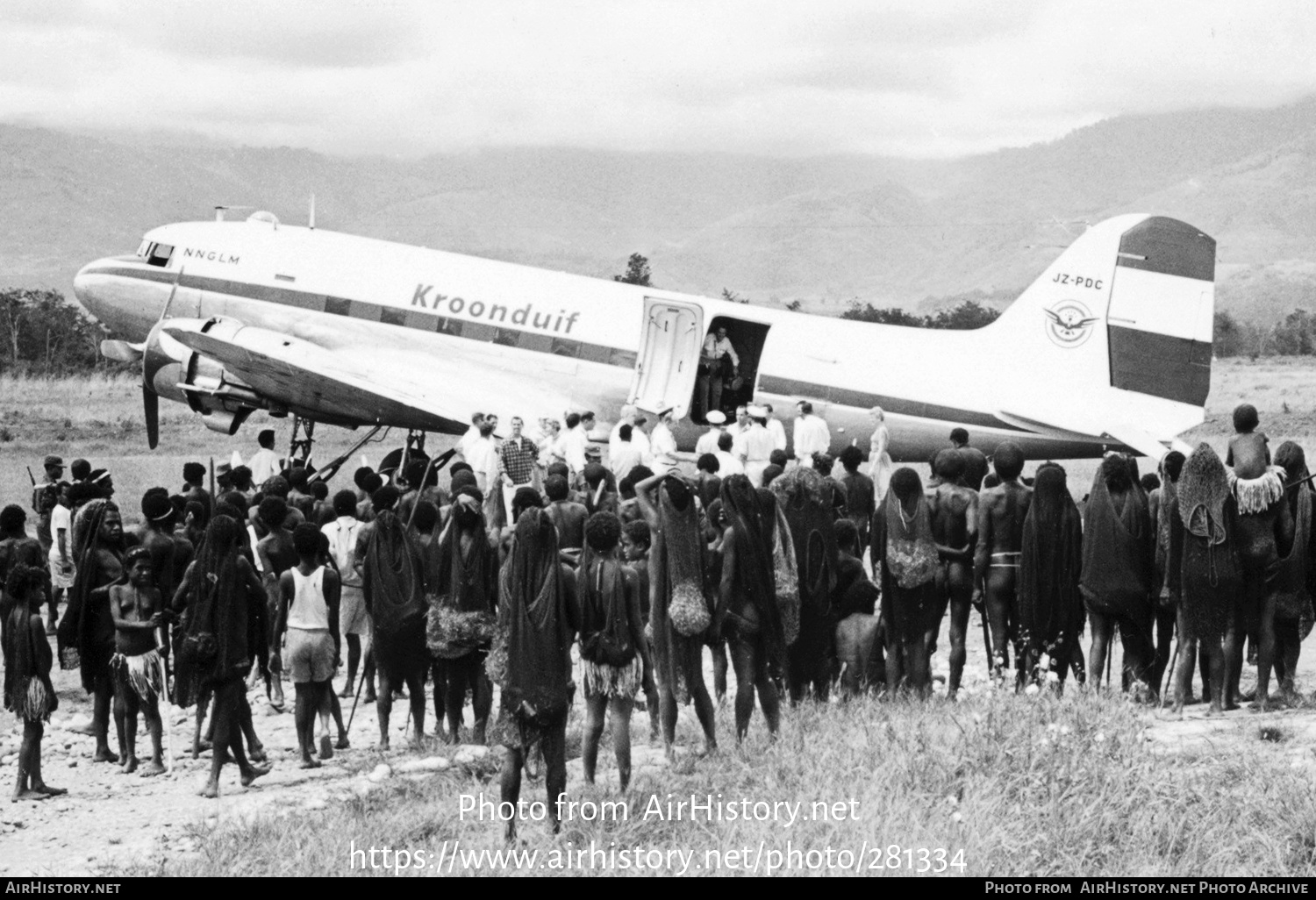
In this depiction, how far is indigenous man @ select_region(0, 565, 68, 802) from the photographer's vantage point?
10414mm

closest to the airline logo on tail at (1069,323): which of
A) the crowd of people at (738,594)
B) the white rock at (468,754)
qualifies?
the crowd of people at (738,594)

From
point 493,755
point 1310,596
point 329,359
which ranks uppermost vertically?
point 329,359

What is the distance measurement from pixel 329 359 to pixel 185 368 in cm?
223

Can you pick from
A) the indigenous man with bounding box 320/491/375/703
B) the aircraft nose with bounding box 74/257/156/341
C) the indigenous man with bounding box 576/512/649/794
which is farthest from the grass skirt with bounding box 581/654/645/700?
the aircraft nose with bounding box 74/257/156/341

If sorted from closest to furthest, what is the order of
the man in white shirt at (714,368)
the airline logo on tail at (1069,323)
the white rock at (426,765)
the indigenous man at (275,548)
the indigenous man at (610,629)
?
the indigenous man at (610,629) → the white rock at (426,765) → the indigenous man at (275,548) → the airline logo on tail at (1069,323) → the man in white shirt at (714,368)

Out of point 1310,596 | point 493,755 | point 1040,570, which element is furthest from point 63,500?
point 1310,596

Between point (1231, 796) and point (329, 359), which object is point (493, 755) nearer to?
point (1231, 796)

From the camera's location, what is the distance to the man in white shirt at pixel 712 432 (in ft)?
59.2

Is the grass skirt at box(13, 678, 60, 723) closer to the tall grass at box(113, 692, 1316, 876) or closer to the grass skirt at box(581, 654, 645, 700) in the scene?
the tall grass at box(113, 692, 1316, 876)

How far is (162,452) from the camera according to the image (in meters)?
32.5

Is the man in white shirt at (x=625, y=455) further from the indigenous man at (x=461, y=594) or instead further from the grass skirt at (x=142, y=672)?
the grass skirt at (x=142, y=672)

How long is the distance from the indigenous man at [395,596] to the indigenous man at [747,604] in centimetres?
218
